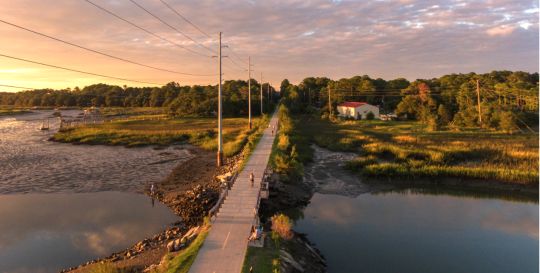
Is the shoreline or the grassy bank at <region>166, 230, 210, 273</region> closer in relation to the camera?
the grassy bank at <region>166, 230, 210, 273</region>

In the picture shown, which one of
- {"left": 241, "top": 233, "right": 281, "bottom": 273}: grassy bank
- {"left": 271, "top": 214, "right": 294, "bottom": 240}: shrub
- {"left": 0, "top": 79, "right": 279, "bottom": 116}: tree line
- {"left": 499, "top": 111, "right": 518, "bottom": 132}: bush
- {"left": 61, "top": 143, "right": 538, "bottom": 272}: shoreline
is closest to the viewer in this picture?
{"left": 241, "top": 233, "right": 281, "bottom": 273}: grassy bank

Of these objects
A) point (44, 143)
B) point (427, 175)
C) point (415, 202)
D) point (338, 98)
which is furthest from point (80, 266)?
point (338, 98)

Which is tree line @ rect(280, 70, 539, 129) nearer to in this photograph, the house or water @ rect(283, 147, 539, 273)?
the house

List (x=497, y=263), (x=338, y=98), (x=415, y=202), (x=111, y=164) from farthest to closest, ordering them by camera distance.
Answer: (x=338, y=98), (x=111, y=164), (x=415, y=202), (x=497, y=263)

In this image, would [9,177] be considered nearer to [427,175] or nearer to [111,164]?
[111,164]

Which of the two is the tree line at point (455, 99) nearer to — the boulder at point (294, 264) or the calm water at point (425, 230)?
the calm water at point (425, 230)

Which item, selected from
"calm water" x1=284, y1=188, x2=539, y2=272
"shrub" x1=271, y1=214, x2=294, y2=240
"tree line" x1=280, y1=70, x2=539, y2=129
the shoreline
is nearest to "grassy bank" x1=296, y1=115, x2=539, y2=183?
the shoreline

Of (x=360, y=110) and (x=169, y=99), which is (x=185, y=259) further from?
(x=169, y=99)
